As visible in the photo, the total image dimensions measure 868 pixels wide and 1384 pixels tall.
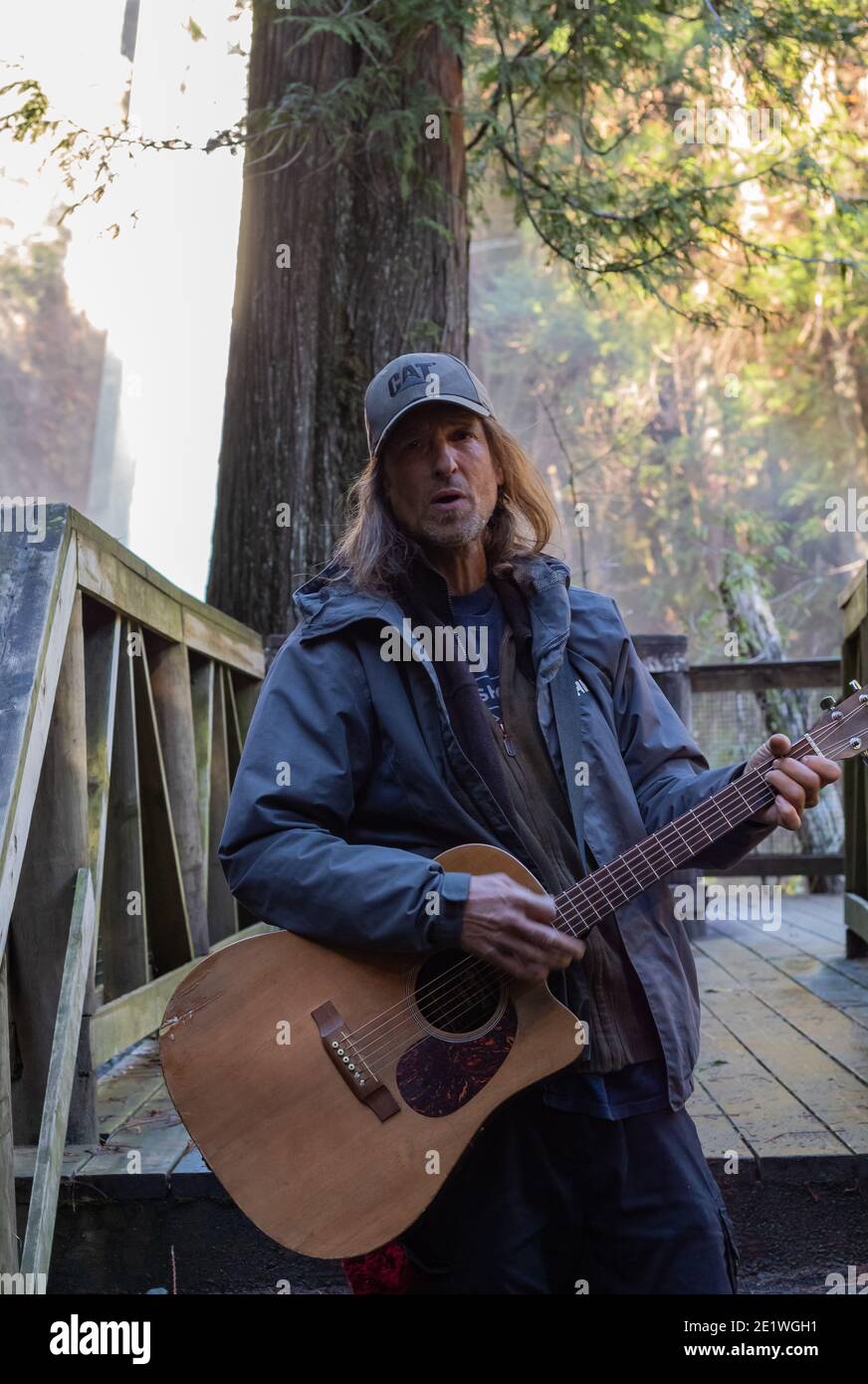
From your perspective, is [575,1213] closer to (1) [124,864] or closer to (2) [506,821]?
(2) [506,821]

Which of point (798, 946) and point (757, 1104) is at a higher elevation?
point (798, 946)

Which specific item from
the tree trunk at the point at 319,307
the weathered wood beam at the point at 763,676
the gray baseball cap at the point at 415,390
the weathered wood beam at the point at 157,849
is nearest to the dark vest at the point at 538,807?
the gray baseball cap at the point at 415,390

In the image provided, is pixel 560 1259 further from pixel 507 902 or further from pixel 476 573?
pixel 476 573

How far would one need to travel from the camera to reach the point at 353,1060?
2271 mm

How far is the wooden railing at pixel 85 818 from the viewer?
8.47ft

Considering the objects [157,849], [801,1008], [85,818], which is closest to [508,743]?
[85,818]

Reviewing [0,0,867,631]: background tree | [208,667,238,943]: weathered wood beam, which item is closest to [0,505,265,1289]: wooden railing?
[208,667,238,943]: weathered wood beam

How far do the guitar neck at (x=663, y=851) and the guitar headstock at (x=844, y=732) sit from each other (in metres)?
0.03

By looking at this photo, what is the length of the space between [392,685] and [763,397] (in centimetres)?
2501

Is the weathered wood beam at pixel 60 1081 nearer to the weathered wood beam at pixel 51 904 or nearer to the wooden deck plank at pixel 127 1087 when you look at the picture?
the weathered wood beam at pixel 51 904

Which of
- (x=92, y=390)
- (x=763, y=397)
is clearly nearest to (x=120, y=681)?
(x=763, y=397)

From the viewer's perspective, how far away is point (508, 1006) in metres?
2.31

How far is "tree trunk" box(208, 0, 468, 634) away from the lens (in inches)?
211

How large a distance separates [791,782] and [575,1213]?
84cm
